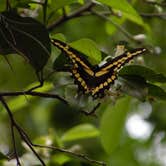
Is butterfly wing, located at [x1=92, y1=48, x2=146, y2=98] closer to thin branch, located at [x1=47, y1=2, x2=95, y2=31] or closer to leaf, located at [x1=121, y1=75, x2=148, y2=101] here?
leaf, located at [x1=121, y1=75, x2=148, y2=101]


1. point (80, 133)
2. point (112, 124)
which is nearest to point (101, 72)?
point (112, 124)

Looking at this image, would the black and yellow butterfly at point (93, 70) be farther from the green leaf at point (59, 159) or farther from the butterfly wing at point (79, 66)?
the green leaf at point (59, 159)

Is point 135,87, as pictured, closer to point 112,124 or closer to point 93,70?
point 93,70

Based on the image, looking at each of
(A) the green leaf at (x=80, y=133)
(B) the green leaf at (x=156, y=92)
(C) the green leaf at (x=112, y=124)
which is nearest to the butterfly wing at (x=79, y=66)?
(B) the green leaf at (x=156, y=92)

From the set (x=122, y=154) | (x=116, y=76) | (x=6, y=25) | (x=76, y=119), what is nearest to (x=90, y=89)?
(x=116, y=76)

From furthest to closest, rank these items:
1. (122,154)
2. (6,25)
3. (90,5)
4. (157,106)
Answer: (157,106) < (122,154) < (90,5) < (6,25)

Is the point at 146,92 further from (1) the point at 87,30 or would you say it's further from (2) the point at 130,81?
(1) the point at 87,30
